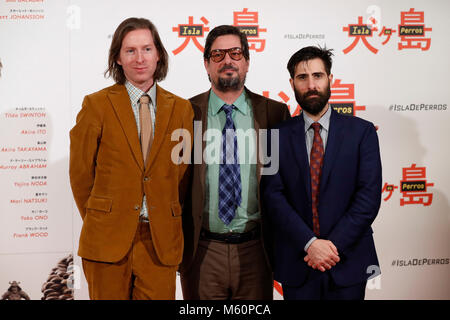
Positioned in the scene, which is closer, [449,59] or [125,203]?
[125,203]

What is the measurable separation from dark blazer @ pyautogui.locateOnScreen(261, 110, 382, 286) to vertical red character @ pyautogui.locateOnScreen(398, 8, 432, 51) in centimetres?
142

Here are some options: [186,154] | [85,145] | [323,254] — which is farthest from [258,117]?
[85,145]

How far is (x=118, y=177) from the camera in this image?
2.20 m

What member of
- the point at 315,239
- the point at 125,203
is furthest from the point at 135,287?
the point at 315,239

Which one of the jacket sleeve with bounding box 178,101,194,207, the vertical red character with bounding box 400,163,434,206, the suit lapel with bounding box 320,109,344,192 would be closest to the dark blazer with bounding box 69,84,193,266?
the jacket sleeve with bounding box 178,101,194,207

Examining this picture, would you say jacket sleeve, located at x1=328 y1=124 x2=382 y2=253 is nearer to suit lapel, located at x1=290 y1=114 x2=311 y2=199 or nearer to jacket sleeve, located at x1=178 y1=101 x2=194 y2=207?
suit lapel, located at x1=290 y1=114 x2=311 y2=199

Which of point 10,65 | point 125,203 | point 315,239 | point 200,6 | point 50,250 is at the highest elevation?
point 200,6

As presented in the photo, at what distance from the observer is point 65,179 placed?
3203 millimetres

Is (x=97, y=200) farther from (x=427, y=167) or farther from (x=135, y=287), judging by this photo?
(x=427, y=167)

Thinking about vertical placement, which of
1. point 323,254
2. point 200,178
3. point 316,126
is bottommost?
point 323,254

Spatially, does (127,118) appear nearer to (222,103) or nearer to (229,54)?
(222,103)

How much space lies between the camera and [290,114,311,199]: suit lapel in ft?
7.54

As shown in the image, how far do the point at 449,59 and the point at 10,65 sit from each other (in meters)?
3.44

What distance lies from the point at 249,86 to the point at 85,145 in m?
1.44
